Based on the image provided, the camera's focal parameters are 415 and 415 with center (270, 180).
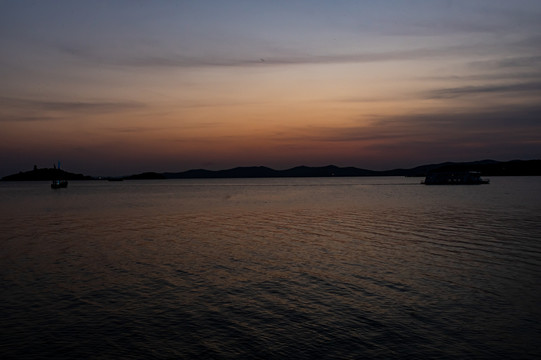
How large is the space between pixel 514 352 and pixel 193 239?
2844 cm

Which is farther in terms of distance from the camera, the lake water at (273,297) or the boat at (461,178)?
the boat at (461,178)

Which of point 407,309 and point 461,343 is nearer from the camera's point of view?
point 461,343

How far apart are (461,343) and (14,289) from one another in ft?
66.1

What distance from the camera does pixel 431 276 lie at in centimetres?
2277

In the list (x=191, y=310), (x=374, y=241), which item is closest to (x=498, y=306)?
(x=191, y=310)

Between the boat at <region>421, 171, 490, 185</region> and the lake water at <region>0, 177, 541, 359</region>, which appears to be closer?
the lake water at <region>0, 177, 541, 359</region>

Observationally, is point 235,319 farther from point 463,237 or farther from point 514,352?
point 463,237

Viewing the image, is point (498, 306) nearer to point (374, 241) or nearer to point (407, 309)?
point (407, 309)

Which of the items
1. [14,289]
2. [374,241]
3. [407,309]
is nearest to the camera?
[407,309]

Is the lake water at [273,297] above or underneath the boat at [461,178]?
underneath

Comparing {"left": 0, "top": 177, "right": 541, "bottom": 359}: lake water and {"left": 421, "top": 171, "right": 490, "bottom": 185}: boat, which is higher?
{"left": 421, "top": 171, "right": 490, "bottom": 185}: boat

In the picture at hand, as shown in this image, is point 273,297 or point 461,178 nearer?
point 273,297

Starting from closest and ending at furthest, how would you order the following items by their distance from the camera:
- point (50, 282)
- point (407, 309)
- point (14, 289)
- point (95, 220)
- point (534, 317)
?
point (534, 317) → point (407, 309) → point (14, 289) → point (50, 282) → point (95, 220)

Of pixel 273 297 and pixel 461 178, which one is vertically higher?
pixel 461 178
